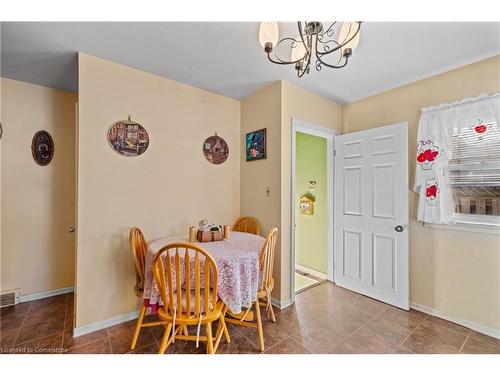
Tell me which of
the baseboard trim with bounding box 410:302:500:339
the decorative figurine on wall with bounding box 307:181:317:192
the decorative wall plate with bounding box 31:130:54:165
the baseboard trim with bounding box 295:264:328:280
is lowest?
the baseboard trim with bounding box 295:264:328:280

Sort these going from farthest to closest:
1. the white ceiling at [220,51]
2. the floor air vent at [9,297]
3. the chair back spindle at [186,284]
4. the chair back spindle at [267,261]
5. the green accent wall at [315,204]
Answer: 1. the green accent wall at [315,204]
2. the floor air vent at [9,297]
3. the chair back spindle at [267,261]
4. the white ceiling at [220,51]
5. the chair back spindle at [186,284]

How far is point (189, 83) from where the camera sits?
2543mm

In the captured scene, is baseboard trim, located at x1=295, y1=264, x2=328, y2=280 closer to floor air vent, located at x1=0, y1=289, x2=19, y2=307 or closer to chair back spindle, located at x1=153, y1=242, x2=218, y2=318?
chair back spindle, located at x1=153, y1=242, x2=218, y2=318

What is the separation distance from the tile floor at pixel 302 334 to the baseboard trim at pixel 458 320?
6 centimetres

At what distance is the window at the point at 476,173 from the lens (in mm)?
1964

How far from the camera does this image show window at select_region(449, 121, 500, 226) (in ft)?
6.44

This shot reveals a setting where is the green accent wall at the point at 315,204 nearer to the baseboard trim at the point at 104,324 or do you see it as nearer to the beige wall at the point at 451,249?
the beige wall at the point at 451,249

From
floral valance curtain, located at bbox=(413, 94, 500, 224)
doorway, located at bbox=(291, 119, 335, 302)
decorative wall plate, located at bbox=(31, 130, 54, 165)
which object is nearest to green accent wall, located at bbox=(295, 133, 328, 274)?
doorway, located at bbox=(291, 119, 335, 302)

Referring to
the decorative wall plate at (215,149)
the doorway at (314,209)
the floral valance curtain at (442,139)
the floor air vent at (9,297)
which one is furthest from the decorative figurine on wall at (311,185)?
the floor air vent at (9,297)

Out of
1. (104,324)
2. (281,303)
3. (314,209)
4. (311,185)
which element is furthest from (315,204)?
(104,324)

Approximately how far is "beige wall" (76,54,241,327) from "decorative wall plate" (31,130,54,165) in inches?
43.7

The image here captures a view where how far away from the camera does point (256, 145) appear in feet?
8.99

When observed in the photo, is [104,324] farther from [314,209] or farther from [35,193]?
[314,209]
